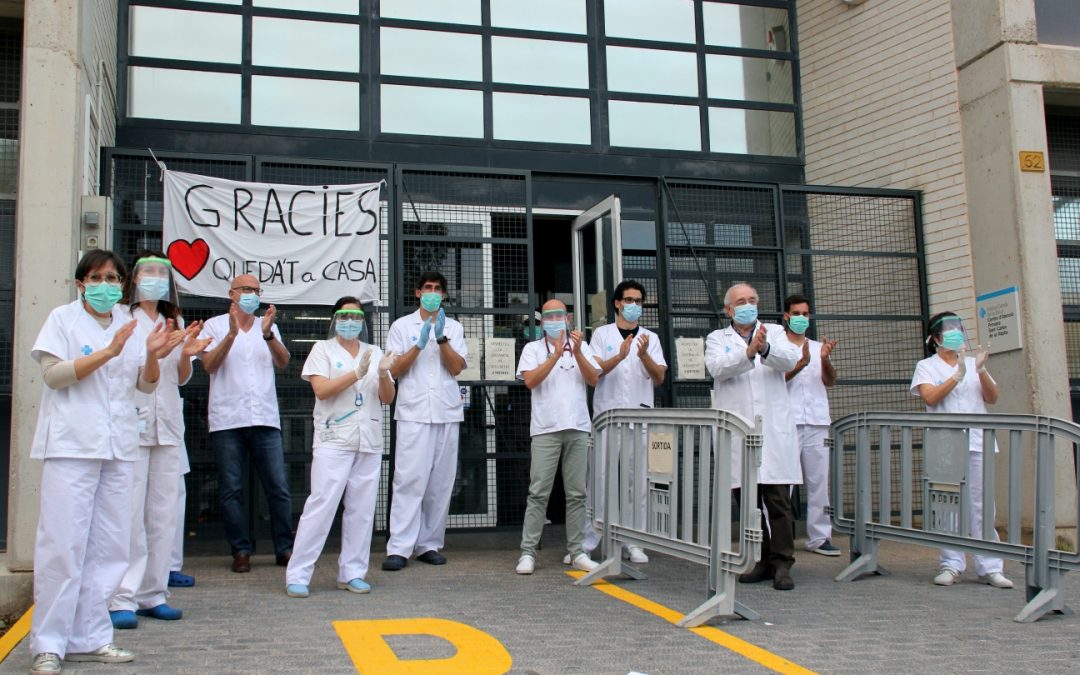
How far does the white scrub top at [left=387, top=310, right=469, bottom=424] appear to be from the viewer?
734 centimetres

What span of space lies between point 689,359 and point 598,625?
4.03 m

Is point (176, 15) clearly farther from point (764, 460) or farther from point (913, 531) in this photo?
point (913, 531)

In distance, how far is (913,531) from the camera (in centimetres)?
650

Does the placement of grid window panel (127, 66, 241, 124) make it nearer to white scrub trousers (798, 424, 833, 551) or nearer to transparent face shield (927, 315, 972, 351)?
white scrub trousers (798, 424, 833, 551)

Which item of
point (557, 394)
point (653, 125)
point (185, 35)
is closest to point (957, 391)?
point (557, 394)

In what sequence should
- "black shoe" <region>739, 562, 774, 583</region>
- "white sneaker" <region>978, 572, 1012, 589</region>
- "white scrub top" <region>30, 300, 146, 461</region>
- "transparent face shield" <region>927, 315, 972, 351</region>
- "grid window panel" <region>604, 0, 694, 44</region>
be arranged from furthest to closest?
"grid window panel" <region>604, 0, 694, 44</region>
"transparent face shield" <region>927, 315, 972, 351</region>
"black shoe" <region>739, 562, 774, 583</region>
"white sneaker" <region>978, 572, 1012, 589</region>
"white scrub top" <region>30, 300, 146, 461</region>

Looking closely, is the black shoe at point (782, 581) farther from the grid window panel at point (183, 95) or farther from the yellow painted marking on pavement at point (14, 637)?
the grid window panel at point (183, 95)

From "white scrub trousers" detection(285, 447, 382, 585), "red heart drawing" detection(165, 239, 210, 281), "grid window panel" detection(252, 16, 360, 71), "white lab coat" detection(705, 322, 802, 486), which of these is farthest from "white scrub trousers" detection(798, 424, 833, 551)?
"grid window panel" detection(252, 16, 360, 71)

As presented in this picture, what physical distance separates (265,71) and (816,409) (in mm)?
6083

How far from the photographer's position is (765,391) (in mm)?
6711

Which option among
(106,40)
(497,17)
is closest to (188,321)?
(106,40)

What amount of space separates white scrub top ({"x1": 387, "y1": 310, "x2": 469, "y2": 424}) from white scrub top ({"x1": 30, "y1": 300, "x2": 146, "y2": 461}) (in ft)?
8.96

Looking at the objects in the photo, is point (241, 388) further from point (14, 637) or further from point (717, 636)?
point (717, 636)

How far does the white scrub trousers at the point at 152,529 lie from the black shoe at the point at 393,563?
1.80 m
